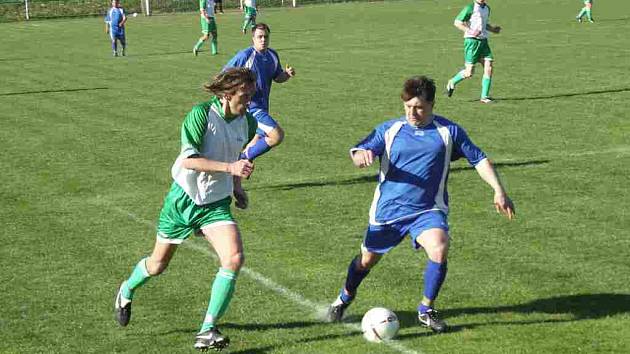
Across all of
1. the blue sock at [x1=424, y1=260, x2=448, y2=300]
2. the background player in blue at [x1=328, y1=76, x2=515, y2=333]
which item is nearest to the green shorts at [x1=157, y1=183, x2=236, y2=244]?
the background player in blue at [x1=328, y1=76, x2=515, y2=333]

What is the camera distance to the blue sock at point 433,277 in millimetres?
8492

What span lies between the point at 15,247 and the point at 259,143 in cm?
412

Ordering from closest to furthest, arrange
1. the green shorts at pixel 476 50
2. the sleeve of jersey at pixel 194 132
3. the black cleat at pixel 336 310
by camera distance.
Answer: the sleeve of jersey at pixel 194 132
the black cleat at pixel 336 310
the green shorts at pixel 476 50

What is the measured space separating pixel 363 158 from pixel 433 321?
1390mm

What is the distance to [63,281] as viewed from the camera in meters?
10.5

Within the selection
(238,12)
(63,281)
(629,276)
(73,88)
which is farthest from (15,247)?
(238,12)

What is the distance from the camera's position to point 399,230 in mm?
8758

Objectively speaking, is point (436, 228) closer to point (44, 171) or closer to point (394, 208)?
point (394, 208)

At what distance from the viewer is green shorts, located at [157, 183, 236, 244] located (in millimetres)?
8391

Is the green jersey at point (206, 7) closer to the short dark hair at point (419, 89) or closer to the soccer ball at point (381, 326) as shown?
the short dark hair at point (419, 89)

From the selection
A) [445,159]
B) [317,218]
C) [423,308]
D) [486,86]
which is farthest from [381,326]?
[486,86]

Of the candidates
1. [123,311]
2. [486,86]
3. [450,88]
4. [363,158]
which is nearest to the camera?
[363,158]

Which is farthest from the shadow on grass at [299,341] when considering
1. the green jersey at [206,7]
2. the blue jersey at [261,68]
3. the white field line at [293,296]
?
the green jersey at [206,7]

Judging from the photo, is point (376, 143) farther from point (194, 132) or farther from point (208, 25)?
point (208, 25)
